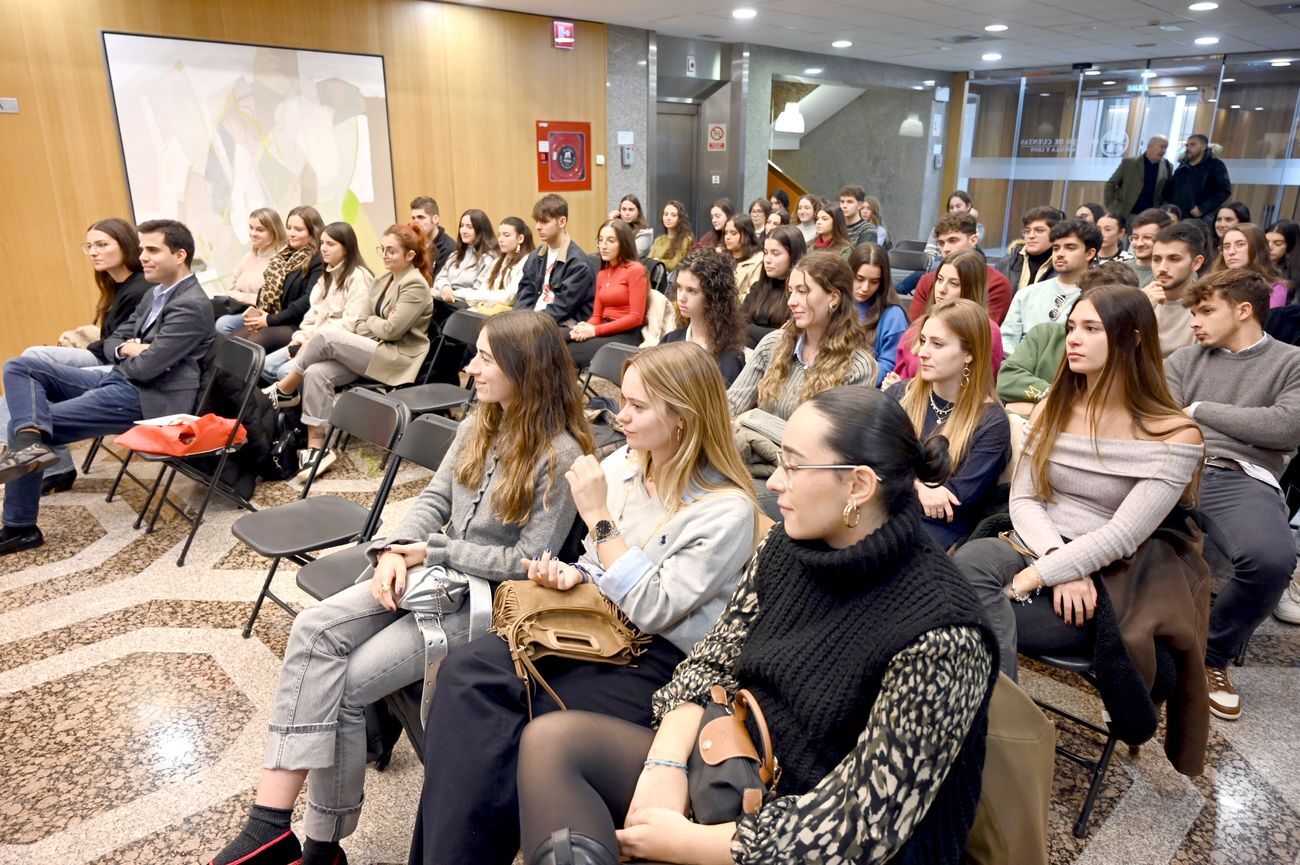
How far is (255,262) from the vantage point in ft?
20.5

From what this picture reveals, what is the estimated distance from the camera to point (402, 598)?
6.73 feet

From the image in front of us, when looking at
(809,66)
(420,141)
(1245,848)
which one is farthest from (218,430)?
(809,66)

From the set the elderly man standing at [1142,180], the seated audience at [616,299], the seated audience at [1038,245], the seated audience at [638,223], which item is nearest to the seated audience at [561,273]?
the seated audience at [616,299]

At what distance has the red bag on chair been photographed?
3609mm

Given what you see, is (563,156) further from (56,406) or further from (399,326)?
(56,406)

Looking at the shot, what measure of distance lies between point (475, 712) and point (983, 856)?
103 centimetres

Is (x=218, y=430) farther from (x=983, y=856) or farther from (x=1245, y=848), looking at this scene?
(x=1245, y=848)

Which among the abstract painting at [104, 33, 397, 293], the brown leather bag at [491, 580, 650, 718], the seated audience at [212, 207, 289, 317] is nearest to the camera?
the brown leather bag at [491, 580, 650, 718]

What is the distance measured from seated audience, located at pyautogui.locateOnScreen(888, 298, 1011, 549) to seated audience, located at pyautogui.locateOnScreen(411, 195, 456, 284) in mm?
5374

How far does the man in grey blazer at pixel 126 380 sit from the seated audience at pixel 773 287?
2.99m

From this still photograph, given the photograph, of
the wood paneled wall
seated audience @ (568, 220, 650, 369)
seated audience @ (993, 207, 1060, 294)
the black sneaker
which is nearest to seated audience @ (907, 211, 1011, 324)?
seated audience @ (993, 207, 1060, 294)

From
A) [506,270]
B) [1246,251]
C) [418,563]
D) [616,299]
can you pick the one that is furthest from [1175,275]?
[506,270]

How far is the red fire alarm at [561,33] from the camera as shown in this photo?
892cm

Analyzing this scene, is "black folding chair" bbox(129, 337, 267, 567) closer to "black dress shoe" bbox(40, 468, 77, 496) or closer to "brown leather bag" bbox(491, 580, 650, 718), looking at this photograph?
"black dress shoe" bbox(40, 468, 77, 496)
